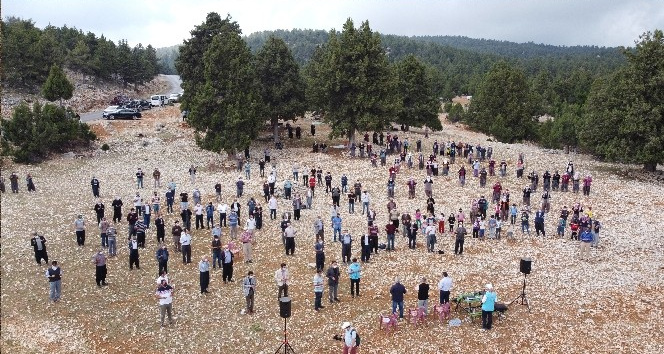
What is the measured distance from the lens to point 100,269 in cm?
2400

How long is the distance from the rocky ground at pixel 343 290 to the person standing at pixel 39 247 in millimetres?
553

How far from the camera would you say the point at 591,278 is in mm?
25172

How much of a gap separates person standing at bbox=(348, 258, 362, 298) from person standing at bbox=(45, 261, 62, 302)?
39.6 feet

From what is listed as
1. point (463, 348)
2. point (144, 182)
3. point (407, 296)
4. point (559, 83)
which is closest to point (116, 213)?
point (144, 182)

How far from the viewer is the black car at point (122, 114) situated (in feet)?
228

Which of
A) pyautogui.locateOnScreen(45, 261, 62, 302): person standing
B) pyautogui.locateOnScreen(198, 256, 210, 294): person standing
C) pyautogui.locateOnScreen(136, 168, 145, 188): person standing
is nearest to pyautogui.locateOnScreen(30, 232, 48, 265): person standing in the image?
pyautogui.locateOnScreen(45, 261, 62, 302): person standing

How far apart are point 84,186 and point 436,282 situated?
30.1 meters

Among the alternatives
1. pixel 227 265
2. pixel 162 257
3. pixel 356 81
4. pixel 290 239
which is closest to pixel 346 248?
pixel 290 239

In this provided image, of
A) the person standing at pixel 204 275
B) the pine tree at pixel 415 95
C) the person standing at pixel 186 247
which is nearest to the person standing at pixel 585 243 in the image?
the person standing at pixel 204 275

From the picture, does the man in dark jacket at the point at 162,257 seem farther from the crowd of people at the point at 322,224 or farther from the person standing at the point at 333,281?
the person standing at the point at 333,281

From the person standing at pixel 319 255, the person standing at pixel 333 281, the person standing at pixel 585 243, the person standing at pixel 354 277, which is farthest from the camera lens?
the person standing at pixel 585 243

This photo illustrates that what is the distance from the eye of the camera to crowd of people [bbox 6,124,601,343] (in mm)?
22797

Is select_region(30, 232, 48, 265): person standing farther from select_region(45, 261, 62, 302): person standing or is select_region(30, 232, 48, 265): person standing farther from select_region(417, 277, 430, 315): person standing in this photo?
select_region(417, 277, 430, 315): person standing

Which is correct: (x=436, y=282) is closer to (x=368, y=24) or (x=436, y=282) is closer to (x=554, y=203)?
(x=554, y=203)
